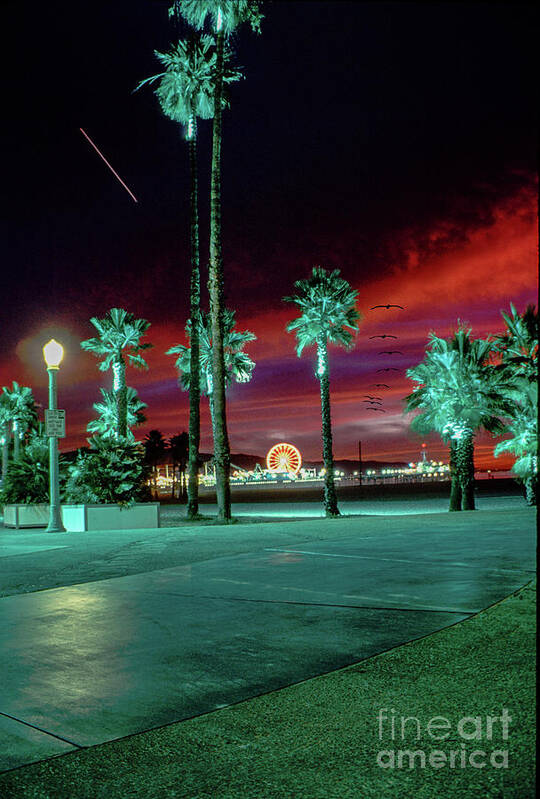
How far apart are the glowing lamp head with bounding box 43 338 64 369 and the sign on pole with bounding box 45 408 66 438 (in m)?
1.32

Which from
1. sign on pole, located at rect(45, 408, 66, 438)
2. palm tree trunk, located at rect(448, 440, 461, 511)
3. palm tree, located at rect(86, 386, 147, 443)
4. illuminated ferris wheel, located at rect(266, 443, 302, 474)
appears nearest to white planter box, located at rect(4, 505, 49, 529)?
sign on pole, located at rect(45, 408, 66, 438)

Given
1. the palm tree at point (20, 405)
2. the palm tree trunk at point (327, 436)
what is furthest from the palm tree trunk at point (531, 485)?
the palm tree at point (20, 405)

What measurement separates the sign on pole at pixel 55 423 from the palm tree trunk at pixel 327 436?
19.7 meters

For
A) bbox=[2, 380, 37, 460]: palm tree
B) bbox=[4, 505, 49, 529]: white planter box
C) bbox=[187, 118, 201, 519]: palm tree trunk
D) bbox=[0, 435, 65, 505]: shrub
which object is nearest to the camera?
bbox=[4, 505, 49, 529]: white planter box

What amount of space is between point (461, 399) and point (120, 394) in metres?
24.5

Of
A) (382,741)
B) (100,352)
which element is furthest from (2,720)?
(100,352)

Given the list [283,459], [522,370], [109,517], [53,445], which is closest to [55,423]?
[53,445]

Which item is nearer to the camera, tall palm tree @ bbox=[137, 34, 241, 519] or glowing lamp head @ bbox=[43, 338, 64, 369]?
glowing lamp head @ bbox=[43, 338, 64, 369]

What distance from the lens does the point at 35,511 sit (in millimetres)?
22859

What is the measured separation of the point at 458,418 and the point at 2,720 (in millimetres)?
32659

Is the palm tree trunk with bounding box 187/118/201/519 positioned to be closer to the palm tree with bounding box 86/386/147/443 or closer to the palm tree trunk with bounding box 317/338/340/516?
the palm tree trunk with bounding box 317/338/340/516

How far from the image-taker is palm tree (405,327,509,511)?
34.9 m

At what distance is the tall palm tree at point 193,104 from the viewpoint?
2978 cm

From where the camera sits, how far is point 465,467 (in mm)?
35656
